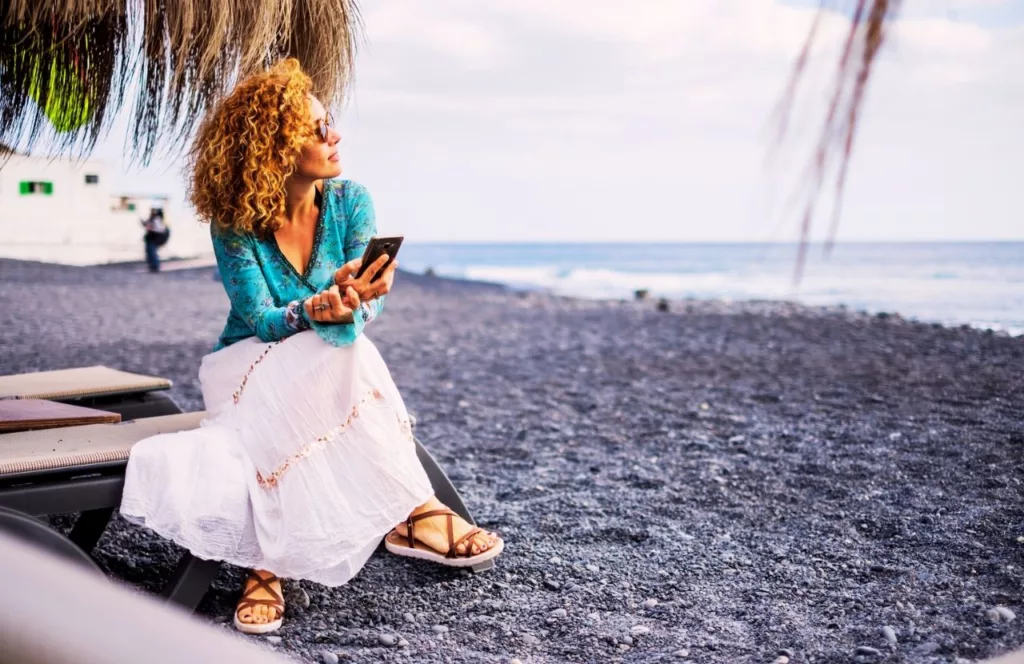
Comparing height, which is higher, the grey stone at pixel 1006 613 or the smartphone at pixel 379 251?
the smartphone at pixel 379 251

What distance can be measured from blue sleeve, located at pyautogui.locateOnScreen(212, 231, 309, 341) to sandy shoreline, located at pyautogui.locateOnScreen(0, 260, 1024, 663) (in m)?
0.89

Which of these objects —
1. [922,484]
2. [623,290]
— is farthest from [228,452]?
[623,290]

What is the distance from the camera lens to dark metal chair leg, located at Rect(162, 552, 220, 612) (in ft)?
8.29

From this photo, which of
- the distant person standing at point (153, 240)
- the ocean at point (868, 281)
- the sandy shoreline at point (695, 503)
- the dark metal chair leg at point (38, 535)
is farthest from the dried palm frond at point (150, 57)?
the distant person standing at point (153, 240)

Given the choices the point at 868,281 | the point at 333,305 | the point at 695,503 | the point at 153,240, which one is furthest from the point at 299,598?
the point at 868,281

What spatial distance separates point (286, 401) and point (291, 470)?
21 centimetres

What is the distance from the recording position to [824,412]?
5.83 m

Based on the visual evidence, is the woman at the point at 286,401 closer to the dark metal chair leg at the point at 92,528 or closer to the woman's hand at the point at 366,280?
the woman's hand at the point at 366,280

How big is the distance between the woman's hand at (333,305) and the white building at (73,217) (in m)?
17.2

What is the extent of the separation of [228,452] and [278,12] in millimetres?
1507

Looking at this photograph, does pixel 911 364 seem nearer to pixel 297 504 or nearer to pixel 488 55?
pixel 297 504

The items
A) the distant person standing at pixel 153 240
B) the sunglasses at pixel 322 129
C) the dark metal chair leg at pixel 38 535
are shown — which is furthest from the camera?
the distant person standing at pixel 153 240

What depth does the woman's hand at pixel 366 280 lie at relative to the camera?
2.57 meters

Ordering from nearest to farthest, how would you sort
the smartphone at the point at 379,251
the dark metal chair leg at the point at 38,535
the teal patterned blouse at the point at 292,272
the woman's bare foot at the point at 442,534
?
the dark metal chair leg at the point at 38,535 → the smartphone at the point at 379,251 → the teal patterned blouse at the point at 292,272 → the woman's bare foot at the point at 442,534
